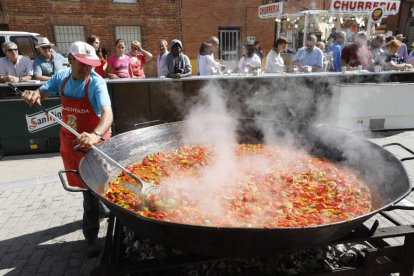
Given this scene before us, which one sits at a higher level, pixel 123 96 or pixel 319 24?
pixel 319 24

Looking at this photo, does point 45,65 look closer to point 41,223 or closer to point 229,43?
point 41,223

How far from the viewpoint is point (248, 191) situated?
9.36ft

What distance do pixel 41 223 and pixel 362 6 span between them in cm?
1647

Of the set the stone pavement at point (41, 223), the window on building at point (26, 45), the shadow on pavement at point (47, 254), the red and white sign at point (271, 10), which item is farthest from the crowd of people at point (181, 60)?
the red and white sign at point (271, 10)

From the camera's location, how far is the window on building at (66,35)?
52.5 feet

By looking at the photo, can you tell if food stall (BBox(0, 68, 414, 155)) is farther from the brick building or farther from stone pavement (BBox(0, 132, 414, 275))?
the brick building

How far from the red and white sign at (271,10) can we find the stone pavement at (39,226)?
45.8 ft

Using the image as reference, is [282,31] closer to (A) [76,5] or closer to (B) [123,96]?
(A) [76,5]

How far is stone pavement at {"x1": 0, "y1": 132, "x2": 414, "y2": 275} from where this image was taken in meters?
3.40

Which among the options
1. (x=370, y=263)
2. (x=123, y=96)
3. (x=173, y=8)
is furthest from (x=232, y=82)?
(x=173, y=8)

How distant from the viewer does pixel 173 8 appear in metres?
17.0

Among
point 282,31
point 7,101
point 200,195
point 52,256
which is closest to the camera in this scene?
point 200,195

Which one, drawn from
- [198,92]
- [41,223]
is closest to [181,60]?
[198,92]

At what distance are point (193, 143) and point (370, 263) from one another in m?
2.58
